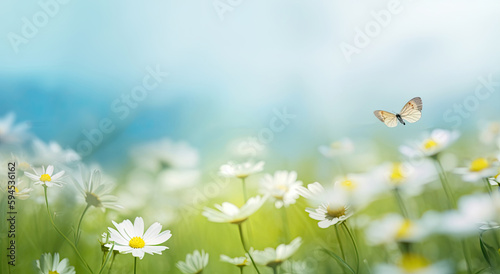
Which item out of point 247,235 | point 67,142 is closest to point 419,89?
point 247,235

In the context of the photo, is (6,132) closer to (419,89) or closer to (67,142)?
(67,142)

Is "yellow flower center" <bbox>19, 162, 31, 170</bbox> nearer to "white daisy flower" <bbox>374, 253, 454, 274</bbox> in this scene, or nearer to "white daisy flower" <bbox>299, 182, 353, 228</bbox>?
"white daisy flower" <bbox>299, 182, 353, 228</bbox>

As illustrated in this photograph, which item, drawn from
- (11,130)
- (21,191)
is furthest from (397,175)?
(11,130)

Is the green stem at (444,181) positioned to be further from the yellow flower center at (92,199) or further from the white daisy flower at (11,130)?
the white daisy flower at (11,130)

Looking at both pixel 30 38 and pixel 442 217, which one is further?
pixel 30 38

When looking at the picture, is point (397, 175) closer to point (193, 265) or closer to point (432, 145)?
point (432, 145)

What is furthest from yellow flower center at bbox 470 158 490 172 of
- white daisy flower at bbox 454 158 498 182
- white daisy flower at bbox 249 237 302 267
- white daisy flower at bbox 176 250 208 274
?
white daisy flower at bbox 176 250 208 274
